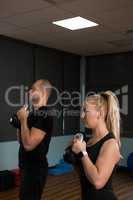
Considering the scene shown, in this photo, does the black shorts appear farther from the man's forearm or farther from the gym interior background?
the gym interior background

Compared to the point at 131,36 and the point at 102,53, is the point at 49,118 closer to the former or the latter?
the point at 131,36

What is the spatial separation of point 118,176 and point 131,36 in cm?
267

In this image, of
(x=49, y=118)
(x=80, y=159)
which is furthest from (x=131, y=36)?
(x=80, y=159)

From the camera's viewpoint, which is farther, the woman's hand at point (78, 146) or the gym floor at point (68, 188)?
the gym floor at point (68, 188)

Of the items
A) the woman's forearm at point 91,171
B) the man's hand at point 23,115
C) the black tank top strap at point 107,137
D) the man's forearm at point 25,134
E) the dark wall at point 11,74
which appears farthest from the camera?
the dark wall at point 11,74

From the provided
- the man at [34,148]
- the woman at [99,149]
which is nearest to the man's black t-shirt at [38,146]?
the man at [34,148]

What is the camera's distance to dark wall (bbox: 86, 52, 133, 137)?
6.15m

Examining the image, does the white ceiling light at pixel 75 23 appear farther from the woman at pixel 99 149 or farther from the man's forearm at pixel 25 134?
the woman at pixel 99 149

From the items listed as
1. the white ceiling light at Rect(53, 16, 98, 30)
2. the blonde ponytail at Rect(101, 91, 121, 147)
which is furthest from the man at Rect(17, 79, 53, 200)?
the white ceiling light at Rect(53, 16, 98, 30)

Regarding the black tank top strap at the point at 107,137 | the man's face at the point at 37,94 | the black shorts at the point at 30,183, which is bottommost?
the black shorts at the point at 30,183

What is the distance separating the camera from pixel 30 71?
5.60 m

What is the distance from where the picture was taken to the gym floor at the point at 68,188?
169 inches

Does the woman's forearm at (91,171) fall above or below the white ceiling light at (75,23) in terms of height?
below

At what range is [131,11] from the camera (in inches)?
142
